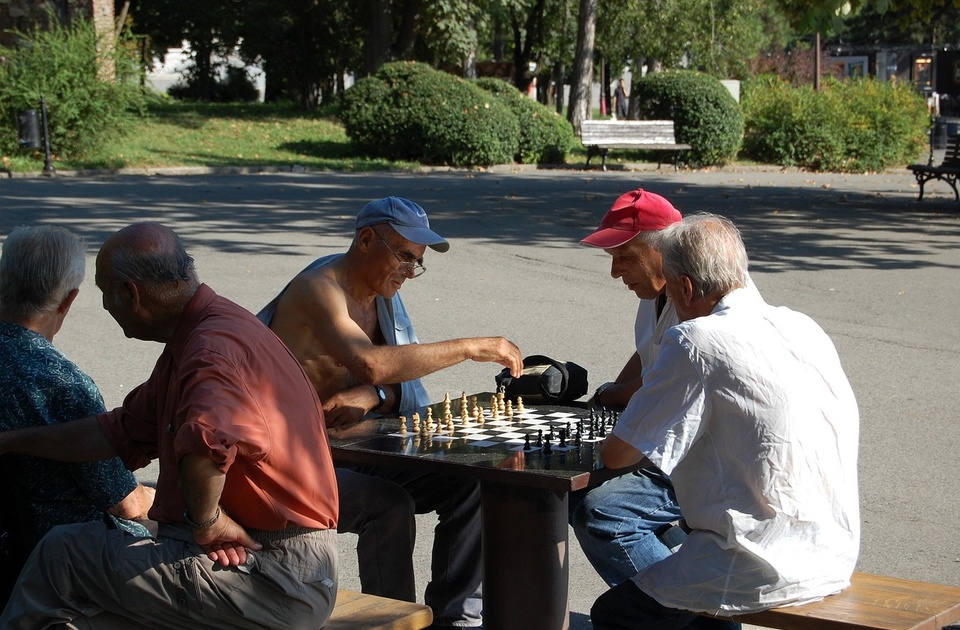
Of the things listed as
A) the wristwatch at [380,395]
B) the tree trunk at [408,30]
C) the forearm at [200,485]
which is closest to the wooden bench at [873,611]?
the forearm at [200,485]

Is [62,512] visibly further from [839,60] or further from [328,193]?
[839,60]

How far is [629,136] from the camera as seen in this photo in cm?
2655

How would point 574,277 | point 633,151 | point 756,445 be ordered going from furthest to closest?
point 633,151 → point 574,277 → point 756,445

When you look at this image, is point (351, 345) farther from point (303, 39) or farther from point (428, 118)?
point (303, 39)

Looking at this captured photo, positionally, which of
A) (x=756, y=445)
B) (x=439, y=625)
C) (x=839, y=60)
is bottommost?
(x=439, y=625)

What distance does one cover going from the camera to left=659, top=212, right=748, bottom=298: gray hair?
3.21 m

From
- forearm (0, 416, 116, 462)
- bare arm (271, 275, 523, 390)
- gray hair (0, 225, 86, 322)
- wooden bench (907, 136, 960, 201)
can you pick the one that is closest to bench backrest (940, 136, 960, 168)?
wooden bench (907, 136, 960, 201)

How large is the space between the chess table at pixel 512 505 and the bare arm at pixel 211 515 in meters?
0.77

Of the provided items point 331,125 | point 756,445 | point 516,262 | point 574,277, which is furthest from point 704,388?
point 331,125

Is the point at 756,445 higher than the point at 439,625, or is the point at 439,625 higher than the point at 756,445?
the point at 756,445

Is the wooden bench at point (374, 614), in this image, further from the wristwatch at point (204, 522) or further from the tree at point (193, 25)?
the tree at point (193, 25)

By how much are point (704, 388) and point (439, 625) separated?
170 cm

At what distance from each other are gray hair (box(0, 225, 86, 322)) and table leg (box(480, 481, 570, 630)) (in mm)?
1395

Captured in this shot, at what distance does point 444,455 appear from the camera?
11.7 feet
